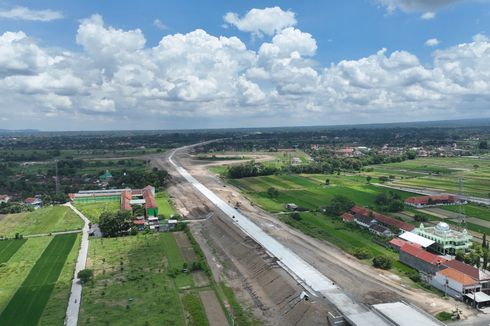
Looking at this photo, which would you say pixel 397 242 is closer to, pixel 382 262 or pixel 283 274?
pixel 382 262

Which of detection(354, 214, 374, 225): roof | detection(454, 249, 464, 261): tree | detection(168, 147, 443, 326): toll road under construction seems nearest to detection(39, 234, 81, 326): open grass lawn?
detection(168, 147, 443, 326): toll road under construction

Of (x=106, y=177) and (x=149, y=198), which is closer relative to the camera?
(x=149, y=198)

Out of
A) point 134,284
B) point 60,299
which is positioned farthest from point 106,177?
point 60,299

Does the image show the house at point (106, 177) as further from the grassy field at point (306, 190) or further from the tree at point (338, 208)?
the tree at point (338, 208)

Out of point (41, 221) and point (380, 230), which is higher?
point (41, 221)

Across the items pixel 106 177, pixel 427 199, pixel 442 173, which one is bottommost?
pixel 442 173

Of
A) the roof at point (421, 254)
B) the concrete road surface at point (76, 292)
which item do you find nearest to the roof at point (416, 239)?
the roof at point (421, 254)
